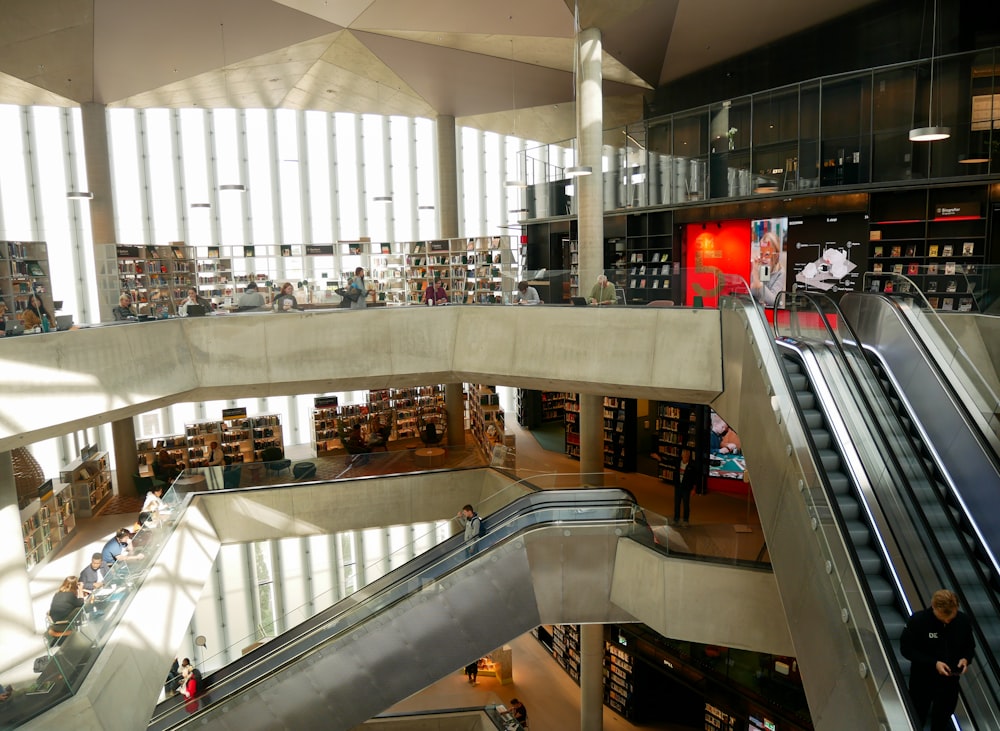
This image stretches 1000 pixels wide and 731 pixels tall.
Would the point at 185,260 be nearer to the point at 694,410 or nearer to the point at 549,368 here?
the point at 549,368

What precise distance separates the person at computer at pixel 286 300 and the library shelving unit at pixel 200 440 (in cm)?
730

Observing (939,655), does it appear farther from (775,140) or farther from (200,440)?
(200,440)

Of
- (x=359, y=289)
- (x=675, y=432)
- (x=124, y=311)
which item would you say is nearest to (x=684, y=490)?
(x=675, y=432)

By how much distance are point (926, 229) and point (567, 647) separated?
1229cm

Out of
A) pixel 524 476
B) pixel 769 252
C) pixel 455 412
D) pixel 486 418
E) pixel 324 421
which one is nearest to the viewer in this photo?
pixel 769 252

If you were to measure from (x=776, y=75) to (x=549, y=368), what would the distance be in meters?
9.69

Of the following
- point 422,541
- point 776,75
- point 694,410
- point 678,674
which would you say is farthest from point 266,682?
point 776,75

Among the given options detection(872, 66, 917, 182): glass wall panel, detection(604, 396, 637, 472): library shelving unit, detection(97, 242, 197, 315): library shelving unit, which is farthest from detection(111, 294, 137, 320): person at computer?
detection(872, 66, 917, 182): glass wall panel

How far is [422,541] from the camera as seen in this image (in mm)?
11414

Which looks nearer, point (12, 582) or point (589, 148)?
point (12, 582)

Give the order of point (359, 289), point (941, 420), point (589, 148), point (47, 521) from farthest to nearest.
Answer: point (47, 521) < point (589, 148) < point (359, 289) < point (941, 420)

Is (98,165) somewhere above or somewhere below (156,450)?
above

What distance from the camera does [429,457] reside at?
664 inches

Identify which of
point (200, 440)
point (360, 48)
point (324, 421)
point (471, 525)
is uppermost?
point (360, 48)
